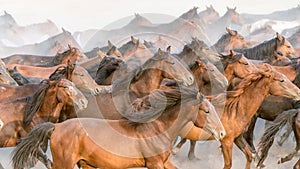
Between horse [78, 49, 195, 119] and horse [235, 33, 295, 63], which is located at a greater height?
horse [78, 49, 195, 119]

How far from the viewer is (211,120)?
3.77m

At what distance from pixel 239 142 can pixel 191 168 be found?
0.78 meters

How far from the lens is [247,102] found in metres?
4.94

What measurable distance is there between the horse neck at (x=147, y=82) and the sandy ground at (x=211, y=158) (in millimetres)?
990

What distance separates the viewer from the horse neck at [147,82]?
17.4 ft

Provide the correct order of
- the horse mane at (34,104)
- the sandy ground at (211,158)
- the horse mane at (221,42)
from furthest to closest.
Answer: the horse mane at (221,42), the sandy ground at (211,158), the horse mane at (34,104)

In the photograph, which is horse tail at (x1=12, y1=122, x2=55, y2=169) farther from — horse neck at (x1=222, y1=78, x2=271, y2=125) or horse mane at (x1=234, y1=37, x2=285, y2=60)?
horse mane at (x1=234, y1=37, x2=285, y2=60)

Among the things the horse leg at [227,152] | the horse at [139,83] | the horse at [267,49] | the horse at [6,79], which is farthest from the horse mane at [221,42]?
the horse leg at [227,152]

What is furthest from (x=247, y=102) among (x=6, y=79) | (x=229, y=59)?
(x=6, y=79)

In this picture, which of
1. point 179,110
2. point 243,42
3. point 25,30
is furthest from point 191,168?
point 25,30

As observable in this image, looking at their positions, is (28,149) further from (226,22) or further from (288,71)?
(226,22)

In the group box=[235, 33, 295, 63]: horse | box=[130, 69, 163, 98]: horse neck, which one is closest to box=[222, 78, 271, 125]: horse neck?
box=[130, 69, 163, 98]: horse neck

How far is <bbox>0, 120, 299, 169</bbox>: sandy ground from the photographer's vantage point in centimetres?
570

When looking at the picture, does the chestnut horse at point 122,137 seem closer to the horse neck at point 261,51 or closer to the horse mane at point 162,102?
the horse mane at point 162,102
